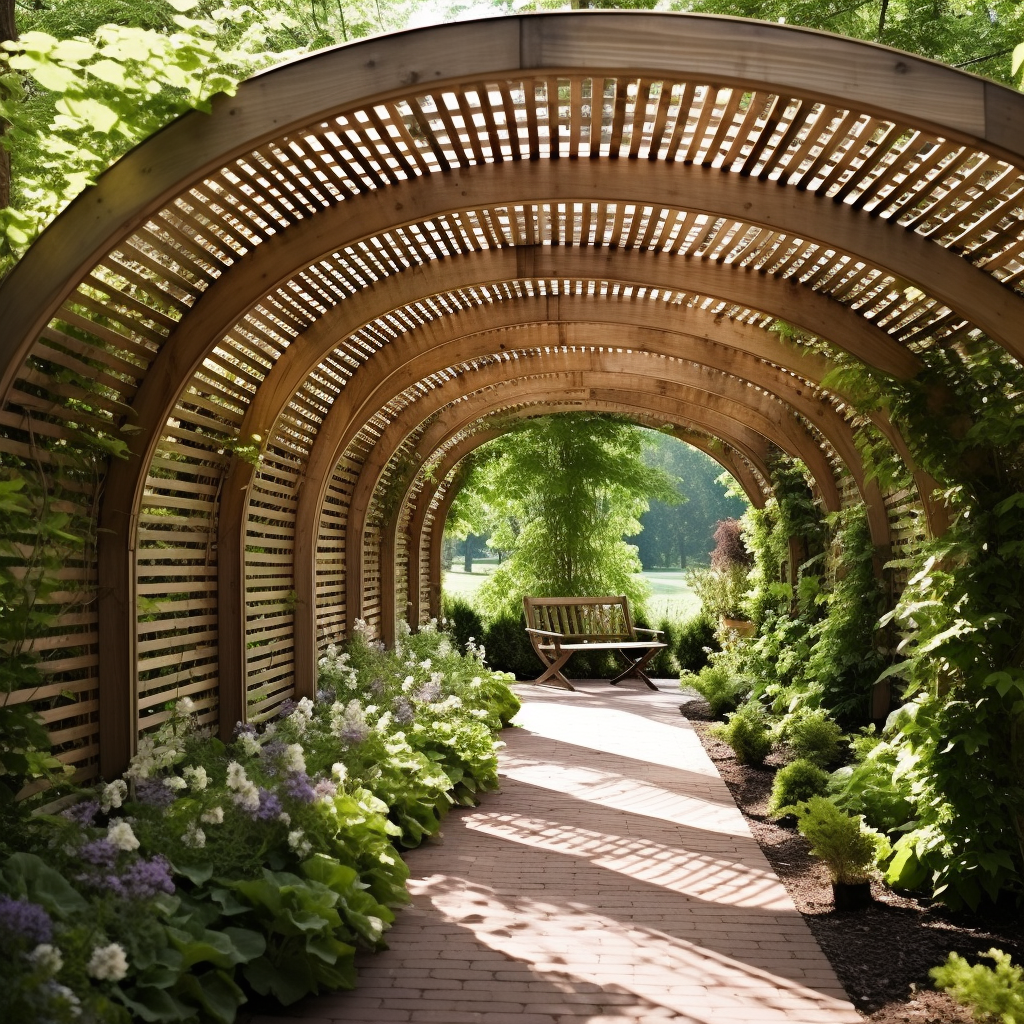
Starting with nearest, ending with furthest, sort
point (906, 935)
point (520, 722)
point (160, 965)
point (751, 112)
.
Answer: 1. point (160, 965)
2. point (751, 112)
3. point (906, 935)
4. point (520, 722)

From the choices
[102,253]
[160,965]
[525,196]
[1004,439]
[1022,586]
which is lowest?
[160,965]

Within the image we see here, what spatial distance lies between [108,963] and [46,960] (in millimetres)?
240

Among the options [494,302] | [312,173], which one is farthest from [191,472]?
[494,302]

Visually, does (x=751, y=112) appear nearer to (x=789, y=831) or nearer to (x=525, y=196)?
(x=525, y=196)

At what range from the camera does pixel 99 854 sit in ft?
11.5

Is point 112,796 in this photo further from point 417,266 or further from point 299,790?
point 417,266

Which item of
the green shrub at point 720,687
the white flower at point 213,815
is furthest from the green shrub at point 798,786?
the green shrub at point 720,687

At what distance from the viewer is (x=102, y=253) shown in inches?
147

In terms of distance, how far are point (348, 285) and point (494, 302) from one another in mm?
1694

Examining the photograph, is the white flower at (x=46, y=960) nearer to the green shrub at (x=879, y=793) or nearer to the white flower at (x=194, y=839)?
the white flower at (x=194, y=839)

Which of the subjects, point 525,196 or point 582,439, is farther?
point 582,439

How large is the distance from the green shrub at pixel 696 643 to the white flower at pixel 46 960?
1321 cm

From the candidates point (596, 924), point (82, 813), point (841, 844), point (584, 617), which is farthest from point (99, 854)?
point (584, 617)

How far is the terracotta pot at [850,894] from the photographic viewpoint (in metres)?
4.87
